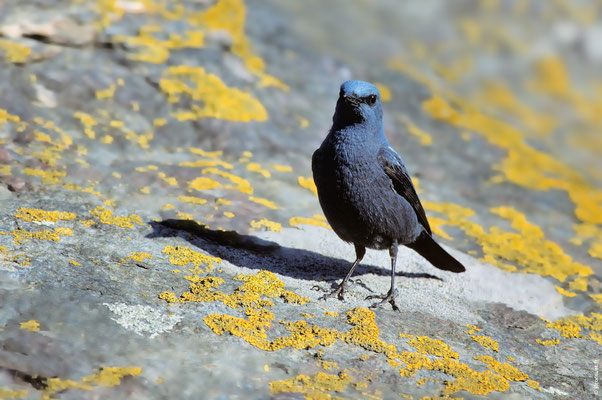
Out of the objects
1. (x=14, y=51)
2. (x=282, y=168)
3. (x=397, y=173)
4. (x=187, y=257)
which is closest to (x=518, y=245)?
(x=397, y=173)

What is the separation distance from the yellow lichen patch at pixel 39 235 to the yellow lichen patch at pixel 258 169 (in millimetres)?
2200

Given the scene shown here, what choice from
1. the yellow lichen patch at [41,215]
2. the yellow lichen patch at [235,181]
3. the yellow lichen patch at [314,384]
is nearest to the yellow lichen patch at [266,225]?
the yellow lichen patch at [235,181]

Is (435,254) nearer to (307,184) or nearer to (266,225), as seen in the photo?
(266,225)

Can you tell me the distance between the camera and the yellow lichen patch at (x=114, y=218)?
441 cm

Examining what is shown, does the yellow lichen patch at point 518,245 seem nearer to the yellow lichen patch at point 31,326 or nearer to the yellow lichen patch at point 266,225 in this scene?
the yellow lichen patch at point 266,225

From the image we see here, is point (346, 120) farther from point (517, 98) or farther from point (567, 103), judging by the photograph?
point (567, 103)

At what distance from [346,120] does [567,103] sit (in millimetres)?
6467

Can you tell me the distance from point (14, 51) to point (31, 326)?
414 centimetres

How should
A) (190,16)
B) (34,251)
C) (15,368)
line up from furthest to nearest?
(190,16) < (34,251) < (15,368)

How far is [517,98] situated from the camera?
9.32 meters

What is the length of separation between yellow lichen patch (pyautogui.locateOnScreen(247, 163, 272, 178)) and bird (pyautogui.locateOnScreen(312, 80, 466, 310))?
1.39 m

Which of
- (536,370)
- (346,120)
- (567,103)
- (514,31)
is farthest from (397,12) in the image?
(536,370)

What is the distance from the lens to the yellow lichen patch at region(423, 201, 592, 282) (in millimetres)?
5273

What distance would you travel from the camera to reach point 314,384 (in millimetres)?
2965
